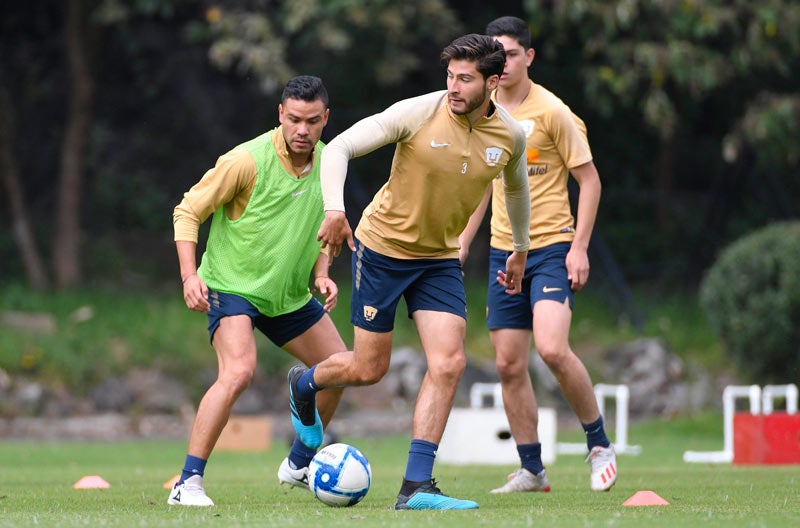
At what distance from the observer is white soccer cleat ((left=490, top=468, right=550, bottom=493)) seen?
8.16m

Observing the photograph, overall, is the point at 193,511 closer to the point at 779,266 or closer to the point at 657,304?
the point at 779,266

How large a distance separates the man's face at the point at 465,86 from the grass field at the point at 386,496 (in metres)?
1.97

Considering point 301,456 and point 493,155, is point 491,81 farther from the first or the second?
point 301,456

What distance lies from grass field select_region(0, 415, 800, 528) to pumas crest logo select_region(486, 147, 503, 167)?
1.73 meters

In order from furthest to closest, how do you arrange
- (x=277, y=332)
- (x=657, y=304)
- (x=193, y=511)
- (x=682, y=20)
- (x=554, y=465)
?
(x=657, y=304)
(x=682, y=20)
(x=554, y=465)
(x=277, y=332)
(x=193, y=511)

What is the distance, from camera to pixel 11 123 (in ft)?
71.9

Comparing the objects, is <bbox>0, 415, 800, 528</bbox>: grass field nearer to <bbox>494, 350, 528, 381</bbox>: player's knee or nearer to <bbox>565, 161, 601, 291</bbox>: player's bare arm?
<bbox>494, 350, 528, 381</bbox>: player's knee

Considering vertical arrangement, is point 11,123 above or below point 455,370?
above

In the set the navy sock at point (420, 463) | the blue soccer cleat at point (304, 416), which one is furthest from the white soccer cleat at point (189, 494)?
the navy sock at point (420, 463)

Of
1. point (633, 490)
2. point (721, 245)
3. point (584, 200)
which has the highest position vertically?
point (721, 245)

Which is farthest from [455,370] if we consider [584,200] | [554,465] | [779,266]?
[779,266]

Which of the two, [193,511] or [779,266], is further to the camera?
[779,266]

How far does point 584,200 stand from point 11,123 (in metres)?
15.7

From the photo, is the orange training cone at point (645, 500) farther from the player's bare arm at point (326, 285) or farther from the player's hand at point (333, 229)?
the player's hand at point (333, 229)
